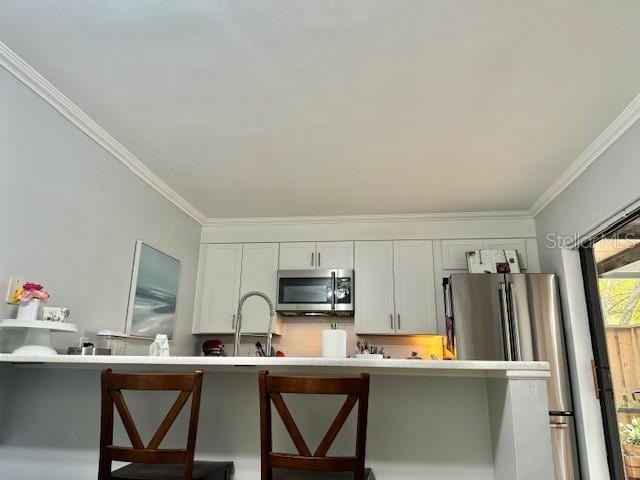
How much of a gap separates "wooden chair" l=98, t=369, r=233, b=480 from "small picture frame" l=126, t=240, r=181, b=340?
1.64m

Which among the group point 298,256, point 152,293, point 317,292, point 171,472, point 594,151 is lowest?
point 171,472

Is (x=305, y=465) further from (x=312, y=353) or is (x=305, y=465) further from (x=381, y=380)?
(x=312, y=353)

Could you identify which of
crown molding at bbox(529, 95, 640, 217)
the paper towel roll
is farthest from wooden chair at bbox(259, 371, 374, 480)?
crown molding at bbox(529, 95, 640, 217)

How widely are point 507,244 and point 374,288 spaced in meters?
1.30

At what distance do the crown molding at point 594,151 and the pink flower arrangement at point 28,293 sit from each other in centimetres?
317

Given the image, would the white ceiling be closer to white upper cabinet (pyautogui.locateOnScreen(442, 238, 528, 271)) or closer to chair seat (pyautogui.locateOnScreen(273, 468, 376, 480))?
white upper cabinet (pyautogui.locateOnScreen(442, 238, 528, 271))

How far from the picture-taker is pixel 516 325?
3371 millimetres

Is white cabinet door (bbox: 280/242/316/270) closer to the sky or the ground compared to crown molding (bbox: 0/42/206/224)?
closer to the ground

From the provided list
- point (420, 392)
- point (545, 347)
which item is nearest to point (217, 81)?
point (420, 392)

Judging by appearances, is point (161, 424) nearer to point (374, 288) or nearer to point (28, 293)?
point (28, 293)

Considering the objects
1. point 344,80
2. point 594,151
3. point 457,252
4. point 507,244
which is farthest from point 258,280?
point 594,151

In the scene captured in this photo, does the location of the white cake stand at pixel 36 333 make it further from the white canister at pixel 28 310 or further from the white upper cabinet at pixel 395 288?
the white upper cabinet at pixel 395 288

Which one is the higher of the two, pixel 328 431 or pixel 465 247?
pixel 465 247

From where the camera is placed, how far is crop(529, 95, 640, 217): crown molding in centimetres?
244
